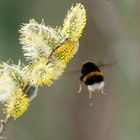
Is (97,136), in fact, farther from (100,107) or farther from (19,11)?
(19,11)

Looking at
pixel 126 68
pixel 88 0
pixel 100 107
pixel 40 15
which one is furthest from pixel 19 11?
pixel 126 68

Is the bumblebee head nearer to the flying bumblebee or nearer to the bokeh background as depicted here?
the flying bumblebee

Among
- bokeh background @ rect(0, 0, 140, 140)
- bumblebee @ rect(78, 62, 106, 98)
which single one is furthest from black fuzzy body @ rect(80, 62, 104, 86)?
bokeh background @ rect(0, 0, 140, 140)

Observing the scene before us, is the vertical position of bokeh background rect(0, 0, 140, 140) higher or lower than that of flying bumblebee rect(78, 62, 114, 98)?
higher

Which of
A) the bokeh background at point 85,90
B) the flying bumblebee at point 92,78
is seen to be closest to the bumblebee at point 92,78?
Answer: the flying bumblebee at point 92,78

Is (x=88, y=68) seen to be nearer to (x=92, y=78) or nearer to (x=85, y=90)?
(x=92, y=78)

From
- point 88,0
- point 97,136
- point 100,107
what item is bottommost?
point 97,136
